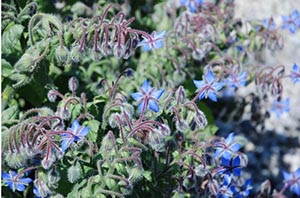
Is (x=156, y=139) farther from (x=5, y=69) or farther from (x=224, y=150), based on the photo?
(x=5, y=69)

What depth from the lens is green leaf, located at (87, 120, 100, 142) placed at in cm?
205

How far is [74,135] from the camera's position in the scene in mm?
1902

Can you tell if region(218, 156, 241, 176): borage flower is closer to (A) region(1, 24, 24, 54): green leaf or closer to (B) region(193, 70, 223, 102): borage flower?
(B) region(193, 70, 223, 102): borage flower

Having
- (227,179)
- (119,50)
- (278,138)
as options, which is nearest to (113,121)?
(119,50)

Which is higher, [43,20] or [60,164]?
[43,20]

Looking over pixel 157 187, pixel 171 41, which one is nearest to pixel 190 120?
pixel 157 187

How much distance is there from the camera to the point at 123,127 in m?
1.98

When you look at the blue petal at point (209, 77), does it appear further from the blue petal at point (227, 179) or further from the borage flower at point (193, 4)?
the borage flower at point (193, 4)

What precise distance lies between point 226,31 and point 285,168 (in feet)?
2.46

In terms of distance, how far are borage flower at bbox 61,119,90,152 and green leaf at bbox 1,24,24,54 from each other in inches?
13.5

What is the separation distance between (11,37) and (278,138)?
1.53 m

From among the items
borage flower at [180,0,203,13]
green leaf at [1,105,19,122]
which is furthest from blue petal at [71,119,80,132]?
borage flower at [180,0,203,13]

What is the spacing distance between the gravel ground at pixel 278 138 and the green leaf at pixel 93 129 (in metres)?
1.20

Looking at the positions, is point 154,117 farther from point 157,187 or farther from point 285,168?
point 285,168
